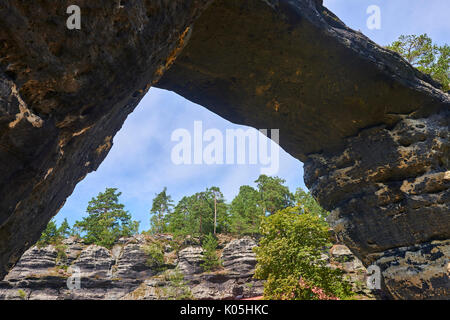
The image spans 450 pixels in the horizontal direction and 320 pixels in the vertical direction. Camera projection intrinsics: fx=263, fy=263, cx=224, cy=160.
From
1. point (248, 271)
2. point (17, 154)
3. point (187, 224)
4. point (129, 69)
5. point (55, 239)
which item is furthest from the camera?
point (187, 224)

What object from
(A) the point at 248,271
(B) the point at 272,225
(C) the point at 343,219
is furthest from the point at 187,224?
(C) the point at 343,219

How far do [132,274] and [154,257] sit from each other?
3.24m

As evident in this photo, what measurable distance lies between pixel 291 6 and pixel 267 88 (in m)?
2.95

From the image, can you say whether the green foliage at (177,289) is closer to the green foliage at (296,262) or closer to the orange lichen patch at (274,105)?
the green foliage at (296,262)

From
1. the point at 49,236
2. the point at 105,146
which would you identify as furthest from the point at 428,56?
the point at 49,236

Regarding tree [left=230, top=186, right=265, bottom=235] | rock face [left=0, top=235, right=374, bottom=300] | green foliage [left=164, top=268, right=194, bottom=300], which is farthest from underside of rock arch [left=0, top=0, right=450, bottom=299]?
tree [left=230, top=186, right=265, bottom=235]

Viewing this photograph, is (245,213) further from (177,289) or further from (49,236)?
(49,236)

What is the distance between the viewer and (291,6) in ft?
25.7

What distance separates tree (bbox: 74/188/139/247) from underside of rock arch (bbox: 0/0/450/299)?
3151 cm

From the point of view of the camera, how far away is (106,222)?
39.5 m

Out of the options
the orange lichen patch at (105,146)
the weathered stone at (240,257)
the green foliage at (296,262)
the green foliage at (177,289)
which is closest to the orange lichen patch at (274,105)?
the orange lichen patch at (105,146)

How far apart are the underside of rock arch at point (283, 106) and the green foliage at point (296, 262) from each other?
2.79 m
